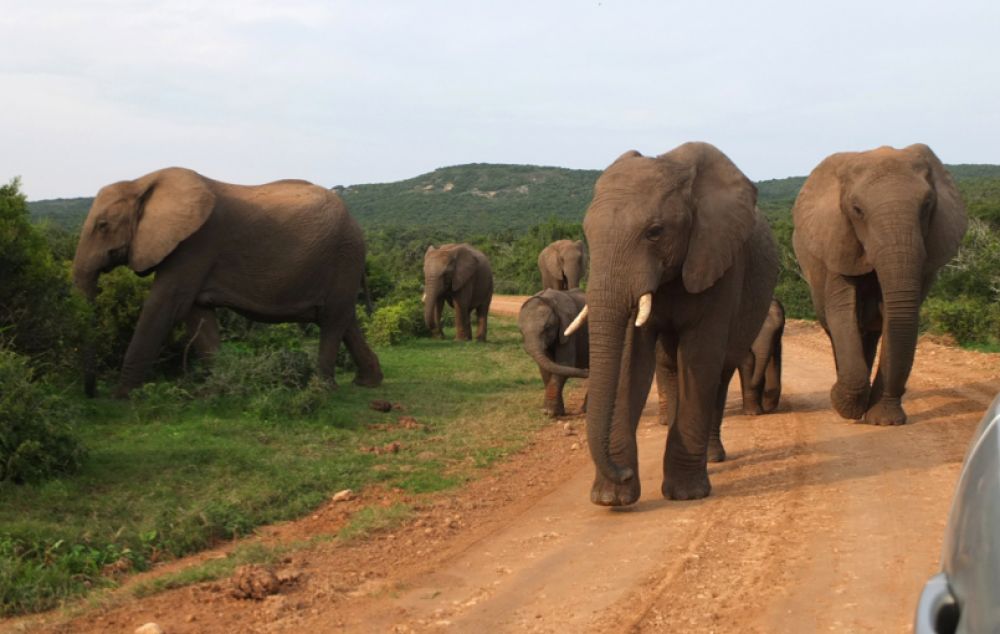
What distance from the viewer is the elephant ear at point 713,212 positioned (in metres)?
7.00

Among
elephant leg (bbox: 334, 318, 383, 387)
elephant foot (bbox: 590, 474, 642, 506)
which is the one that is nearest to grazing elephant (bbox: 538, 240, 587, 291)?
elephant leg (bbox: 334, 318, 383, 387)

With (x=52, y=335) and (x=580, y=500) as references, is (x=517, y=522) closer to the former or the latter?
(x=580, y=500)

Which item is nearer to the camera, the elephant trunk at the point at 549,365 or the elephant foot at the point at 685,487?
the elephant foot at the point at 685,487

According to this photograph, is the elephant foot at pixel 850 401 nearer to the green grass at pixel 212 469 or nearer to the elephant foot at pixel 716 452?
the elephant foot at pixel 716 452

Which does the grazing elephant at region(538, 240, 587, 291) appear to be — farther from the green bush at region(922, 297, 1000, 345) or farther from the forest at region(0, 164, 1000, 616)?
the green bush at region(922, 297, 1000, 345)

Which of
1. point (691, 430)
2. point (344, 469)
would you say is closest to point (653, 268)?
point (691, 430)

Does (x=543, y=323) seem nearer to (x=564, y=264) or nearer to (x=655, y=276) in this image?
(x=655, y=276)

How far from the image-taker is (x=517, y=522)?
6.88m

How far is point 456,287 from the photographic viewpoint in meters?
20.3

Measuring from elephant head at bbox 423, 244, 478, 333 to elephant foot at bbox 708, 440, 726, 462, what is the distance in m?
12.0

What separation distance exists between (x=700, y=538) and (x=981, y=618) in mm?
4254

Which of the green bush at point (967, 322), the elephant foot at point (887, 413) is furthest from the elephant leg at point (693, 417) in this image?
the green bush at point (967, 322)

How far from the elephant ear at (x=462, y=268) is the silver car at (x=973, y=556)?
59.5ft

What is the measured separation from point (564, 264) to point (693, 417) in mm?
18470
